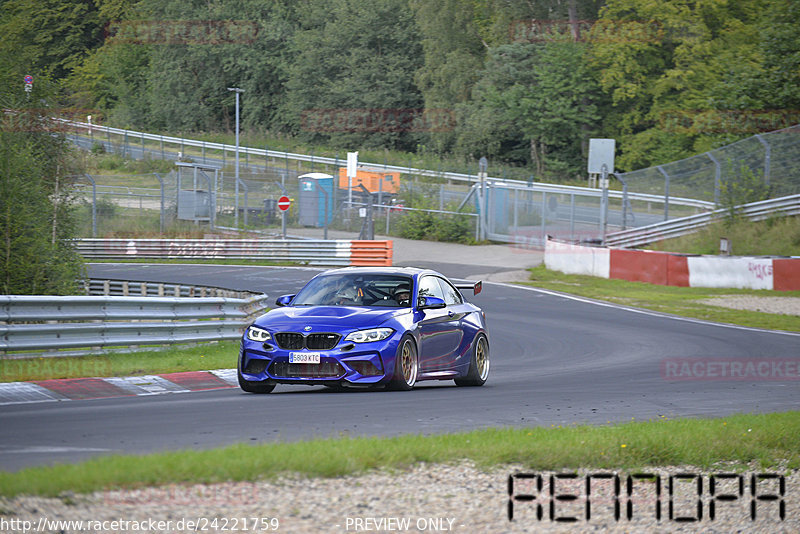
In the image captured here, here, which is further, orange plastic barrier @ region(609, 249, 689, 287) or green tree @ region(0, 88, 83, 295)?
orange plastic barrier @ region(609, 249, 689, 287)

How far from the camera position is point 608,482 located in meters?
7.57

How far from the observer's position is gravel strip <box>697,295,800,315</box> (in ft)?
81.0

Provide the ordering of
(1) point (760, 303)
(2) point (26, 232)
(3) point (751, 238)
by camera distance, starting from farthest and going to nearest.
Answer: (3) point (751, 238) < (1) point (760, 303) < (2) point (26, 232)

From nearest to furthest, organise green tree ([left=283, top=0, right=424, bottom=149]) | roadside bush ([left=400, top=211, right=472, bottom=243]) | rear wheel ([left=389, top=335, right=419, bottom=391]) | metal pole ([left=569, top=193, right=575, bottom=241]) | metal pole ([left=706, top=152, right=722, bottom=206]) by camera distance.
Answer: rear wheel ([left=389, top=335, right=419, bottom=391]) < metal pole ([left=706, top=152, right=722, bottom=206]) < metal pole ([left=569, top=193, right=575, bottom=241]) < roadside bush ([left=400, top=211, right=472, bottom=243]) < green tree ([left=283, top=0, right=424, bottom=149])

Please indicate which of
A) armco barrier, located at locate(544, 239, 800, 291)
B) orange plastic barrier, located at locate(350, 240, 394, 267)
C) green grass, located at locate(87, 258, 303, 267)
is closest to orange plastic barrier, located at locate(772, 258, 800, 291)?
armco barrier, located at locate(544, 239, 800, 291)

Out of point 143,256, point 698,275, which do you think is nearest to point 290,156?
point 143,256

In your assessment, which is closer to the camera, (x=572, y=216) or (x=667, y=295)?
(x=667, y=295)

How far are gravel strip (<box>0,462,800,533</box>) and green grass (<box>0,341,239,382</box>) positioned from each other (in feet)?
21.2

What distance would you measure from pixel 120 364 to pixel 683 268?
64.2ft

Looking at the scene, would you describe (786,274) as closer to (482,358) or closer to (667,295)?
(667,295)

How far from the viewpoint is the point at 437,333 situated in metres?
12.5

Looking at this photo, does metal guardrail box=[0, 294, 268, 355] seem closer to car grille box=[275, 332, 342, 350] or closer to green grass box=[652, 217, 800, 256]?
car grille box=[275, 332, 342, 350]

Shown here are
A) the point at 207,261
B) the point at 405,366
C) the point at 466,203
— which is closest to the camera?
the point at 405,366

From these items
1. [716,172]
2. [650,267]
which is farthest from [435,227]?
[650,267]
